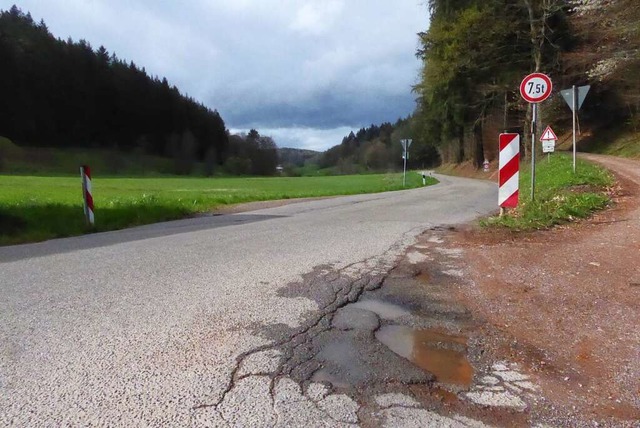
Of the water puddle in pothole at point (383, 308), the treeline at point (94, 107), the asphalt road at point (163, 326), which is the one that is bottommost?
the water puddle in pothole at point (383, 308)

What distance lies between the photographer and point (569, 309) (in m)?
3.66

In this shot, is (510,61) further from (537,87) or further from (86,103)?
(86,103)

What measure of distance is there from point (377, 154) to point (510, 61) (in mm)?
94705

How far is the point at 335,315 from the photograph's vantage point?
→ 11.9 ft

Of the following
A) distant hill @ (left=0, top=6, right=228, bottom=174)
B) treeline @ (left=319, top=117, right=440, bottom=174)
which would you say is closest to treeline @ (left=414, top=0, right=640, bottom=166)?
treeline @ (left=319, top=117, right=440, bottom=174)

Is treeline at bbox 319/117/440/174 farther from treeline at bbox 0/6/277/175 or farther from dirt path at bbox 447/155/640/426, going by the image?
dirt path at bbox 447/155/640/426

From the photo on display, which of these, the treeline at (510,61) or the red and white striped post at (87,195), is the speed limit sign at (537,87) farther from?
the treeline at (510,61)

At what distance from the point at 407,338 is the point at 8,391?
253 centimetres

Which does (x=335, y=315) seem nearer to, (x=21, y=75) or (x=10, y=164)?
(x=10, y=164)

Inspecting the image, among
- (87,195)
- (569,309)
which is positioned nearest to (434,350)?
(569,309)

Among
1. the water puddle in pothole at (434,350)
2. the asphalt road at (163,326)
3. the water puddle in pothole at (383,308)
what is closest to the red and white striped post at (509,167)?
the asphalt road at (163,326)

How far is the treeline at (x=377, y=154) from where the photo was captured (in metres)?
102

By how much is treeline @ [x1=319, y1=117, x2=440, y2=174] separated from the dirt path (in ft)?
266

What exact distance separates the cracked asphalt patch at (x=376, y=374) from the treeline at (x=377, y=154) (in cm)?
8388
